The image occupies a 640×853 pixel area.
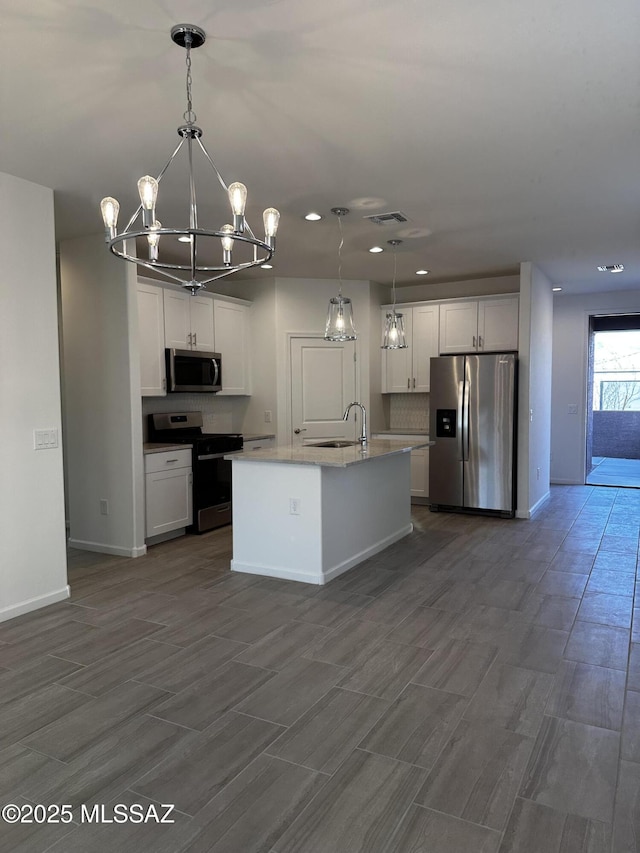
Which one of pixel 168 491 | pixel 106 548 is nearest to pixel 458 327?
pixel 168 491

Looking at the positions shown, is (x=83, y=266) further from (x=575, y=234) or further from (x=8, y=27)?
(x=575, y=234)

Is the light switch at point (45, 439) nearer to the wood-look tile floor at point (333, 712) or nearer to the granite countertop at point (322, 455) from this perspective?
the wood-look tile floor at point (333, 712)

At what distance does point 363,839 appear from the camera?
1.77 metres

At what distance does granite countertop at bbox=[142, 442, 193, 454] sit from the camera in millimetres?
5068

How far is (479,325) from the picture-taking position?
21.9ft

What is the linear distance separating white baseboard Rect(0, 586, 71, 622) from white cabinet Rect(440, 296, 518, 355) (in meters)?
4.77

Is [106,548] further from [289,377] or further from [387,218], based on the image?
[387,218]

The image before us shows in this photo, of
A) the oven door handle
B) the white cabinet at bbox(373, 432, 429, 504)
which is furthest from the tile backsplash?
the oven door handle

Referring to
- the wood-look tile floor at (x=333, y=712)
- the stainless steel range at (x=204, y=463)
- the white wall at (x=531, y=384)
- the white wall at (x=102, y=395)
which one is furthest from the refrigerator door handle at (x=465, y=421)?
the white wall at (x=102, y=395)

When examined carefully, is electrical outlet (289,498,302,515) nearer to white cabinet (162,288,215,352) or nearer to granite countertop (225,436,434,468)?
granite countertop (225,436,434,468)

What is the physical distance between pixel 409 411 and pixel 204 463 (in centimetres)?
297

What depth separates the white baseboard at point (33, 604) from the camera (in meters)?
3.52

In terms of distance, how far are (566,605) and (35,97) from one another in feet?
12.7

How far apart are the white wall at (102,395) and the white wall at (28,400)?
99 centimetres
